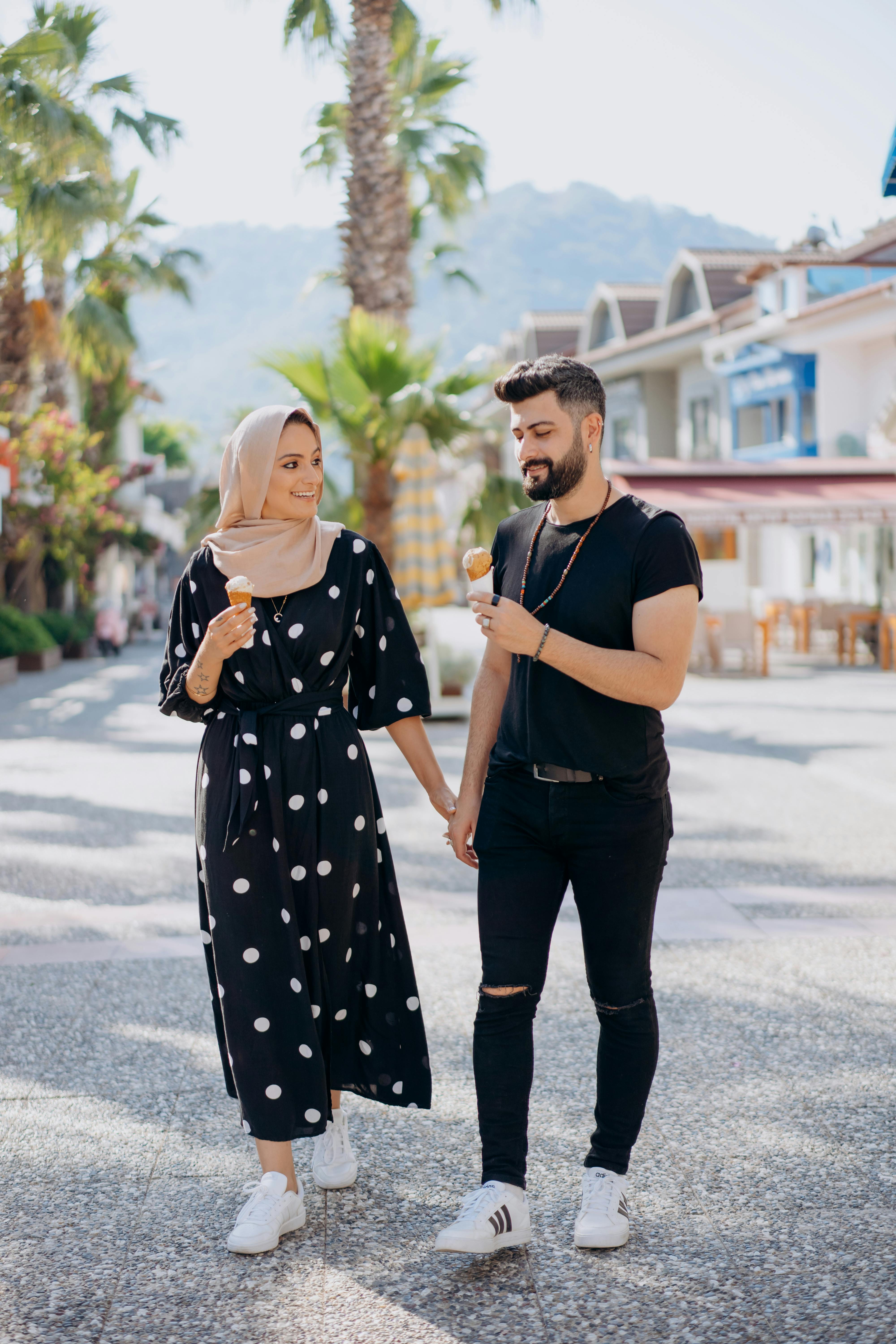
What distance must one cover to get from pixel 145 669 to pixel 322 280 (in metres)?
8.59

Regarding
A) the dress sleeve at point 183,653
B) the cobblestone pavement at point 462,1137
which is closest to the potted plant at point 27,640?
the cobblestone pavement at point 462,1137

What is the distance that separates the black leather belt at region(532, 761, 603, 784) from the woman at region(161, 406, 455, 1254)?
1.18 ft

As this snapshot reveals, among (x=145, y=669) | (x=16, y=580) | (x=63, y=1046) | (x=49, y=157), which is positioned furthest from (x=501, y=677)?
(x=16, y=580)

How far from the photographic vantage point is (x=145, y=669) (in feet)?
73.3

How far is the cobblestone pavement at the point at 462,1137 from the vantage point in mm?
2590

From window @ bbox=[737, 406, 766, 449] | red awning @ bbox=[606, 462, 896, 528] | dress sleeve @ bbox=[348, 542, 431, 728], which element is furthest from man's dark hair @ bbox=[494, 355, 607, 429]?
window @ bbox=[737, 406, 766, 449]

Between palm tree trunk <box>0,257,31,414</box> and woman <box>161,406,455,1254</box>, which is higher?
palm tree trunk <box>0,257,31,414</box>

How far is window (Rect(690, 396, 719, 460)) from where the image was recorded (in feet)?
103

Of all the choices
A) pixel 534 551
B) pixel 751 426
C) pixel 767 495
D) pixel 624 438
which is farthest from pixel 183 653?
Answer: pixel 624 438

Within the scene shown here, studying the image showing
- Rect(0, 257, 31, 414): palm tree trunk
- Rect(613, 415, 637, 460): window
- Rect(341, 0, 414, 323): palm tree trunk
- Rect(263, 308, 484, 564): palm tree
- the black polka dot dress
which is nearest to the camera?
the black polka dot dress

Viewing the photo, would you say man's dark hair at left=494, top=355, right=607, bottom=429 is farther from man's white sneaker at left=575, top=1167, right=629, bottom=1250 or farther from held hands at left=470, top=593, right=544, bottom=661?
man's white sneaker at left=575, top=1167, right=629, bottom=1250

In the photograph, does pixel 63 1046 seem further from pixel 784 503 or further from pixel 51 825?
pixel 784 503

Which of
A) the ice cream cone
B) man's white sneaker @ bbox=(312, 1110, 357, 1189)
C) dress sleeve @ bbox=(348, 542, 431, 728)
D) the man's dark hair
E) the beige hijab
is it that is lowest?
man's white sneaker @ bbox=(312, 1110, 357, 1189)

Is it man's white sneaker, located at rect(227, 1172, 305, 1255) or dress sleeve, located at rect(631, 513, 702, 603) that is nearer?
dress sleeve, located at rect(631, 513, 702, 603)
